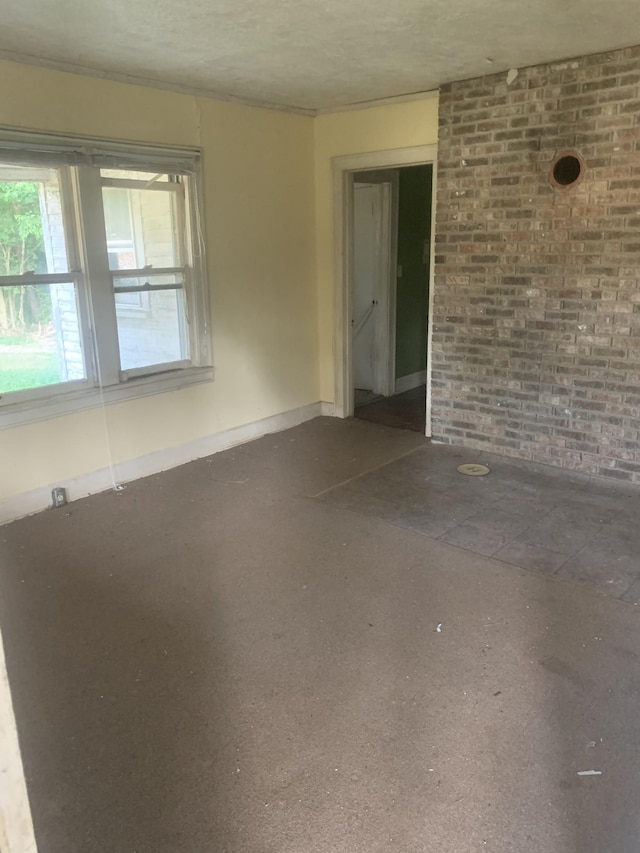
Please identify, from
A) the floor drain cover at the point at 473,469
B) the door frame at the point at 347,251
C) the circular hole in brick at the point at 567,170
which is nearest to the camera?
the circular hole in brick at the point at 567,170

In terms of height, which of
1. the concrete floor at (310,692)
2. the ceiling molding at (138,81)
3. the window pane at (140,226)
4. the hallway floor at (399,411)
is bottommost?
the concrete floor at (310,692)

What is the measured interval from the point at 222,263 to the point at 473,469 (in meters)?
2.34

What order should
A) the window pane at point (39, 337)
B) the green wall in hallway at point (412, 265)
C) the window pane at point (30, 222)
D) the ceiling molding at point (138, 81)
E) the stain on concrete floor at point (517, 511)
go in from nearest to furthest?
the stain on concrete floor at point (517, 511) → the ceiling molding at point (138, 81) → the window pane at point (30, 222) → the window pane at point (39, 337) → the green wall in hallway at point (412, 265)

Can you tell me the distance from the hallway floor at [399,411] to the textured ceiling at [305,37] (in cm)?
263

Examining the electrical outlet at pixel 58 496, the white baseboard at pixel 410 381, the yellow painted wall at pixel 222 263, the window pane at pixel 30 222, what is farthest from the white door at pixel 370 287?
the electrical outlet at pixel 58 496

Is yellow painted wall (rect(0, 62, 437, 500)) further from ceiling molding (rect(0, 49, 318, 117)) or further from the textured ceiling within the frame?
the textured ceiling

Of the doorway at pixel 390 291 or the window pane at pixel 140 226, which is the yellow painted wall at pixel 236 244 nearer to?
the window pane at pixel 140 226

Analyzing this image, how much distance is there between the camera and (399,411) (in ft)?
19.8

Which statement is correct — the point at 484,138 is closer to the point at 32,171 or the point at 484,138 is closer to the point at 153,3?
the point at 153,3

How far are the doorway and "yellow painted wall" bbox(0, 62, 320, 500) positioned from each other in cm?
74

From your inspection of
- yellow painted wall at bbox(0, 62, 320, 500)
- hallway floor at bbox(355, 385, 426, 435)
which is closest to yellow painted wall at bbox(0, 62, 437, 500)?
yellow painted wall at bbox(0, 62, 320, 500)

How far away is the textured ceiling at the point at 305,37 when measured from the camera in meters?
2.91

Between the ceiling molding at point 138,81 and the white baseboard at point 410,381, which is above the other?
the ceiling molding at point 138,81

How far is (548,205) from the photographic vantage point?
4133mm
